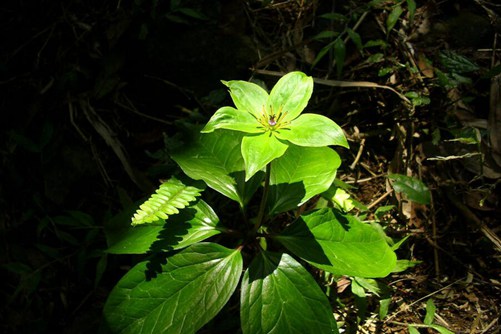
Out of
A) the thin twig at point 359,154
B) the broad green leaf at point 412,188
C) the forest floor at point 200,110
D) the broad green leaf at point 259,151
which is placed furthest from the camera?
the thin twig at point 359,154

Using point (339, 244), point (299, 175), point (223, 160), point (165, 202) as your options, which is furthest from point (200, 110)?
point (339, 244)

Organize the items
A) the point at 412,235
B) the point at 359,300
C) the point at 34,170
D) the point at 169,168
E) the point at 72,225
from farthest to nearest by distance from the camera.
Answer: the point at 34,170 → the point at 72,225 → the point at 169,168 → the point at 412,235 → the point at 359,300

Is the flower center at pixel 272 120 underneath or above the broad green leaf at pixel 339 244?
above

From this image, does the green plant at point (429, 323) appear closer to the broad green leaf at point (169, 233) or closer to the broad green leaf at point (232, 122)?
the broad green leaf at point (169, 233)

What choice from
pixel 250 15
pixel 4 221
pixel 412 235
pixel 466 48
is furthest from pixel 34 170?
pixel 466 48

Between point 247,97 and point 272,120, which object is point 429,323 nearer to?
point 272,120

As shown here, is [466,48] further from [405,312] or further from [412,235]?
[405,312]

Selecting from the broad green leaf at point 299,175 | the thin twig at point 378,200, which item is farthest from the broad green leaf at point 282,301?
the thin twig at point 378,200

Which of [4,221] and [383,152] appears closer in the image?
[383,152]
